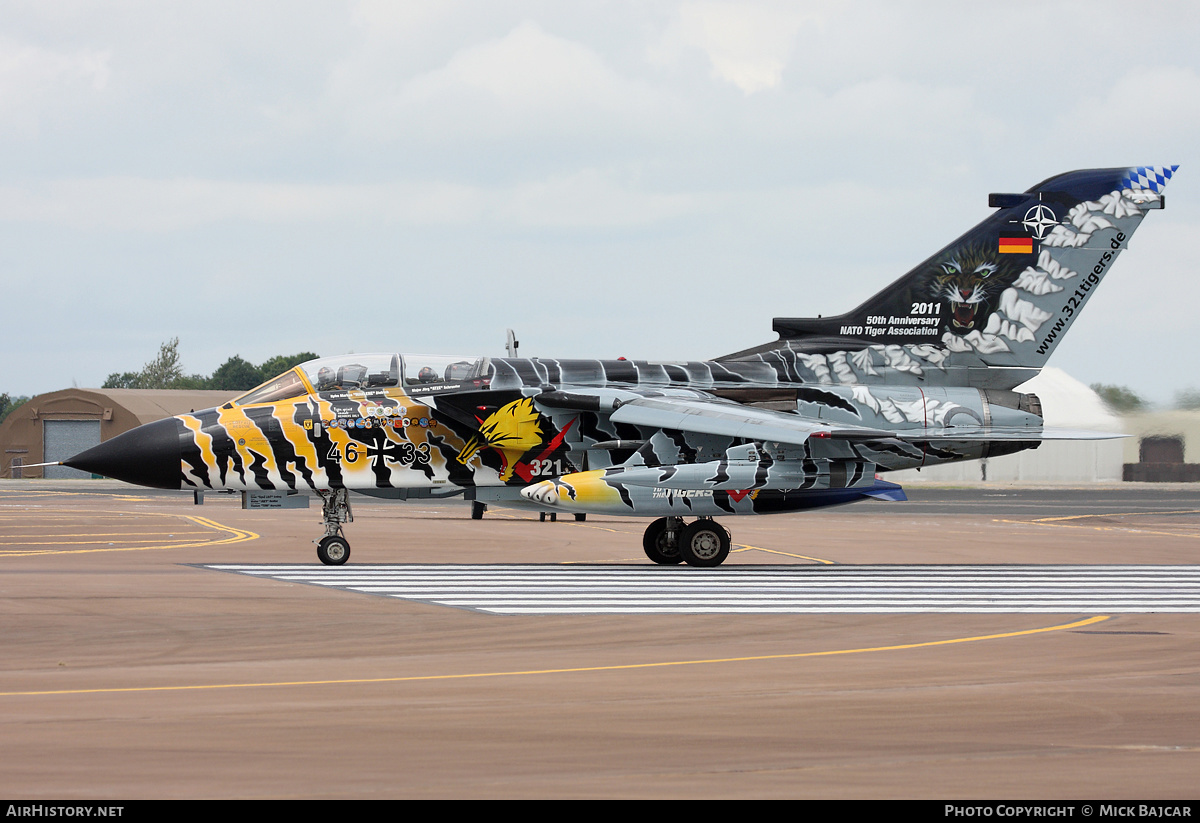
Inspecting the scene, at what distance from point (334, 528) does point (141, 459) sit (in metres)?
2.94

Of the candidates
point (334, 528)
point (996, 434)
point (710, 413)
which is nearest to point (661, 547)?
point (710, 413)

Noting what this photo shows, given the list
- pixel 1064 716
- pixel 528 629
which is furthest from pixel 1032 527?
pixel 1064 716

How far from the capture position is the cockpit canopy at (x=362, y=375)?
65.0 ft

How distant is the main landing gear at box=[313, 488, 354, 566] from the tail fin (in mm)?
7189

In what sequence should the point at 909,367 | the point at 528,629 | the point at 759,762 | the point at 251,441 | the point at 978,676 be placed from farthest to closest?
the point at 909,367 < the point at 251,441 < the point at 528,629 < the point at 978,676 < the point at 759,762

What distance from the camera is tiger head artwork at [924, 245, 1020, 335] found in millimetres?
21688

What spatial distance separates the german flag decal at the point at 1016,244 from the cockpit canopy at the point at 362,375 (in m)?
8.81

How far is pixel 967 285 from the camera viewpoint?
21.7m

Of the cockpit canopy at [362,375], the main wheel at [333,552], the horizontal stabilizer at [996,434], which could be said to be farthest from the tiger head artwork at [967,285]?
the main wheel at [333,552]

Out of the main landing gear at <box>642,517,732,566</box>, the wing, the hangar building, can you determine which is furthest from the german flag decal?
the hangar building

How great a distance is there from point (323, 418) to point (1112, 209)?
1326cm

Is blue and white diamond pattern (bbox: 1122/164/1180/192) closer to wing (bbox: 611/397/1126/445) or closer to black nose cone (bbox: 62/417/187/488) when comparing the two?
wing (bbox: 611/397/1126/445)

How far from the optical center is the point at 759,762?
255 inches
